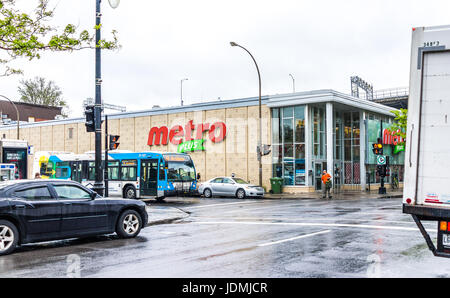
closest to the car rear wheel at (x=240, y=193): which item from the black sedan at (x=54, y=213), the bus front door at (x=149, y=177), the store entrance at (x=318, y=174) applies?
the bus front door at (x=149, y=177)

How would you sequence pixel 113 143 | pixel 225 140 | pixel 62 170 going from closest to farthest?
pixel 113 143, pixel 62 170, pixel 225 140

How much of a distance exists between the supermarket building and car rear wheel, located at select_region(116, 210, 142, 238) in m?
22.0

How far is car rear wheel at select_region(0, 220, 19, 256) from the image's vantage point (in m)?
9.05

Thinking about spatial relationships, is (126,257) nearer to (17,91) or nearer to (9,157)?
(9,157)

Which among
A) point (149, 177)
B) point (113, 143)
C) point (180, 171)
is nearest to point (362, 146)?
point (180, 171)

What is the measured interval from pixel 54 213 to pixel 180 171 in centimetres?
1732

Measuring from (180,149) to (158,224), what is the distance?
2336cm

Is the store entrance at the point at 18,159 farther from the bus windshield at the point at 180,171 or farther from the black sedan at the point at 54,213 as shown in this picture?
the black sedan at the point at 54,213

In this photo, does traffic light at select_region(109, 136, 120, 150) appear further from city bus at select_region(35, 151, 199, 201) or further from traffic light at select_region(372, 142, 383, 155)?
traffic light at select_region(372, 142, 383, 155)

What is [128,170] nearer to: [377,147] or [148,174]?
[148,174]

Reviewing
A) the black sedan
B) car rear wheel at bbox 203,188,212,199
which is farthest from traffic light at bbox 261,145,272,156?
the black sedan

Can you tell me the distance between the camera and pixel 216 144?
3594 centimetres

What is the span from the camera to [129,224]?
11.4 meters
